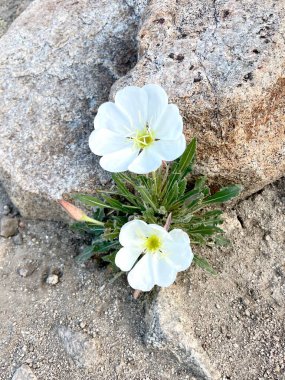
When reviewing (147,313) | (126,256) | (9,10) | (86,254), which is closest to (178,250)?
(126,256)

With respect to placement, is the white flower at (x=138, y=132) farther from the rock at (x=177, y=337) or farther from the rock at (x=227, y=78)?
the rock at (x=177, y=337)

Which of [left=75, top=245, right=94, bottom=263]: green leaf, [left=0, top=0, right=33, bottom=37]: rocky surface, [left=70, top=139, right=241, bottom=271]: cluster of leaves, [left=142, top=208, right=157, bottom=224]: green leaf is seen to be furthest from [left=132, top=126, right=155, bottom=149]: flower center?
[left=0, top=0, right=33, bottom=37]: rocky surface

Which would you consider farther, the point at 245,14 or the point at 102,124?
the point at 245,14

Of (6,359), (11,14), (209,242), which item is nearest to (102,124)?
(209,242)

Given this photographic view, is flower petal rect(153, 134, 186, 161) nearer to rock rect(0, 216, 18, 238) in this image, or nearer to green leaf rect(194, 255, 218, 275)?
green leaf rect(194, 255, 218, 275)

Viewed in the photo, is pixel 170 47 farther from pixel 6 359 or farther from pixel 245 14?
pixel 6 359

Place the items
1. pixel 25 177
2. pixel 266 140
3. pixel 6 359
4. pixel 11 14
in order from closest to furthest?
pixel 266 140 → pixel 6 359 → pixel 25 177 → pixel 11 14

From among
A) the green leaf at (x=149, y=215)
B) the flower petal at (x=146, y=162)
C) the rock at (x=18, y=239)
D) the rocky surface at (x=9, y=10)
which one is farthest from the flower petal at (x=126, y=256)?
the rocky surface at (x=9, y=10)
